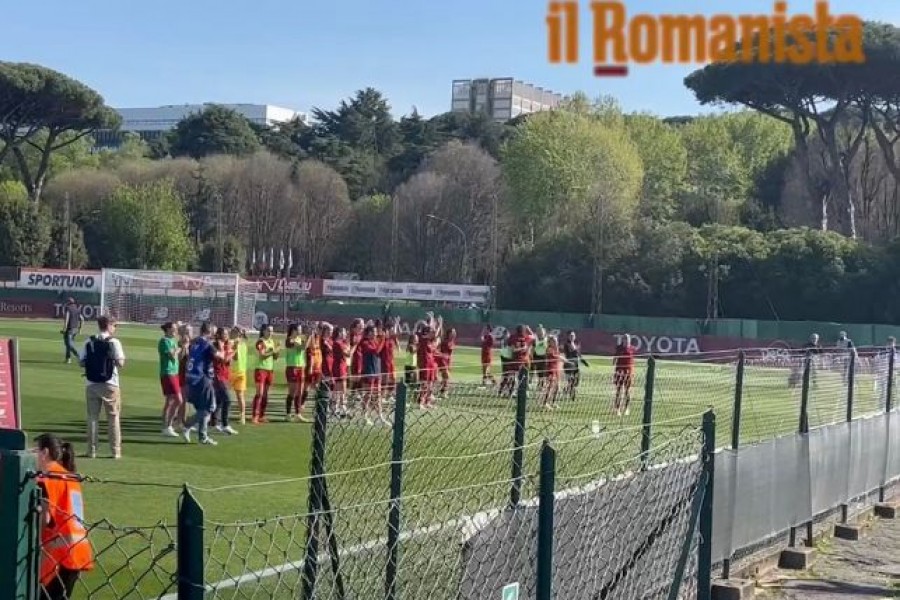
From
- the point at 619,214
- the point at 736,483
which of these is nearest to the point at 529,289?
the point at 619,214

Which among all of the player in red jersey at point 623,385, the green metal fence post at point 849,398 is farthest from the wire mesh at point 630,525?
the green metal fence post at point 849,398

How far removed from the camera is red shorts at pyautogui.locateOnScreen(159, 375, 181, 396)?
17.3m

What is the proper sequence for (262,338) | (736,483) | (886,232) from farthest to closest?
1. (886,232)
2. (262,338)
3. (736,483)

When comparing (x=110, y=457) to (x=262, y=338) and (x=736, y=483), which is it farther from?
(x=736, y=483)

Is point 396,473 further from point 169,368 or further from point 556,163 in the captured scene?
point 556,163

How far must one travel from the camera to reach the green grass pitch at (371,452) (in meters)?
8.63

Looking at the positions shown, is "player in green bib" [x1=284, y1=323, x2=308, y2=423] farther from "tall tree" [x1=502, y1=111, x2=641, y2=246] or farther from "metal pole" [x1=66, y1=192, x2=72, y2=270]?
"metal pole" [x1=66, y1=192, x2=72, y2=270]

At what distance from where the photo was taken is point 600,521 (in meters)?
6.21

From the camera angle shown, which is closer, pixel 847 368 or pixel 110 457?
pixel 847 368

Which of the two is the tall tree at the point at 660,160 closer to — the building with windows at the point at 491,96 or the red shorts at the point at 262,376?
the building with windows at the point at 491,96

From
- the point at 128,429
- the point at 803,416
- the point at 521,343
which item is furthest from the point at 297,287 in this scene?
the point at 803,416

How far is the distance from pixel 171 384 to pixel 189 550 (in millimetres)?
14524

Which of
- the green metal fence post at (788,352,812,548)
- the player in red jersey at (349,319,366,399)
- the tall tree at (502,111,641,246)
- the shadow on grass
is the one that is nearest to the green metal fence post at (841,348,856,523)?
the green metal fence post at (788,352,812,548)

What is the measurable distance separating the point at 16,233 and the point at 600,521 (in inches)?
3212
